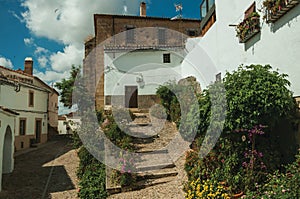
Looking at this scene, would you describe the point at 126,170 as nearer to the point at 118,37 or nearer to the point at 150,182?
the point at 150,182

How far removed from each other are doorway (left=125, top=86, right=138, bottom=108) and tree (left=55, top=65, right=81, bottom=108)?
540cm

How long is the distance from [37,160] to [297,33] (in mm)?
12786

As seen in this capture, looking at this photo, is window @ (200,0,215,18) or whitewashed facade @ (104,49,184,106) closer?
window @ (200,0,215,18)

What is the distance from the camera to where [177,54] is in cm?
1853

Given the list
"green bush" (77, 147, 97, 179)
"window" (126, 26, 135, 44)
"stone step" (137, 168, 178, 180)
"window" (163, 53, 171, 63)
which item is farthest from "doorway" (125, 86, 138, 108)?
"stone step" (137, 168, 178, 180)

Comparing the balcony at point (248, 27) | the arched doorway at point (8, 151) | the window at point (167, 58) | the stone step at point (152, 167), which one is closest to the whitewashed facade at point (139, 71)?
the window at point (167, 58)

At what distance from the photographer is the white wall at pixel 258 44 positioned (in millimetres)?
5547

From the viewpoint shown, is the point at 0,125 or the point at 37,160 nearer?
the point at 0,125

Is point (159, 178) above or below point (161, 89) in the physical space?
below

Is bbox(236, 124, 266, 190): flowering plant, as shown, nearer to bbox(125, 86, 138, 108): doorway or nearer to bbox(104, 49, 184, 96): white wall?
bbox(104, 49, 184, 96): white wall

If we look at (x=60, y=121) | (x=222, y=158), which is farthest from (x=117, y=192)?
(x=60, y=121)

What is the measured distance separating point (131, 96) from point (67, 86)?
6.66 m

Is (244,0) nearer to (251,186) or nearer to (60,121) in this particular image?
(251,186)

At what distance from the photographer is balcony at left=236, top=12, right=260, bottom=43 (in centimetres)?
695
